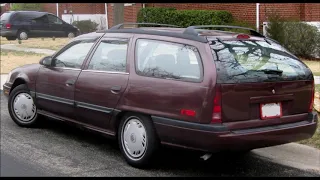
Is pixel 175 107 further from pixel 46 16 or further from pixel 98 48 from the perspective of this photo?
pixel 46 16

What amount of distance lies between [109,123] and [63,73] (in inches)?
45.3

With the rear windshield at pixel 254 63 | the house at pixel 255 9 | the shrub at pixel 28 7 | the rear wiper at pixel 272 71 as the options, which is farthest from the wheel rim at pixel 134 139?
the shrub at pixel 28 7

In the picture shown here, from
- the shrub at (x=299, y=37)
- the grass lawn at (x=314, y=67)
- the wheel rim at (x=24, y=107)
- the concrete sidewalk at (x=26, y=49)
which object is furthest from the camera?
the concrete sidewalk at (x=26, y=49)

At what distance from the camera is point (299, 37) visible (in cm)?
1306

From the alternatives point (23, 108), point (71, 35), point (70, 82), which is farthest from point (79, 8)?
point (70, 82)

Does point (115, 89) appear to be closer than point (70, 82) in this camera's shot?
Yes

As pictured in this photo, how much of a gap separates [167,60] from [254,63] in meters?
0.90

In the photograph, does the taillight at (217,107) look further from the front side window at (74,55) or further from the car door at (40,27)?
the car door at (40,27)

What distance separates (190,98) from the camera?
14.6ft

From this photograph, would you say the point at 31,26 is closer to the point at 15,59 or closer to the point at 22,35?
the point at 22,35

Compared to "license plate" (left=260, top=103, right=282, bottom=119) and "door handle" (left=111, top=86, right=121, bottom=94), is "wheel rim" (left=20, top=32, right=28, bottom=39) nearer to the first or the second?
"door handle" (left=111, top=86, right=121, bottom=94)

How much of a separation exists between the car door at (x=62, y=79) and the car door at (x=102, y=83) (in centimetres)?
17

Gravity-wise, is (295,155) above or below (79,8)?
below

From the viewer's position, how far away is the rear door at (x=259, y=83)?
4414 mm
